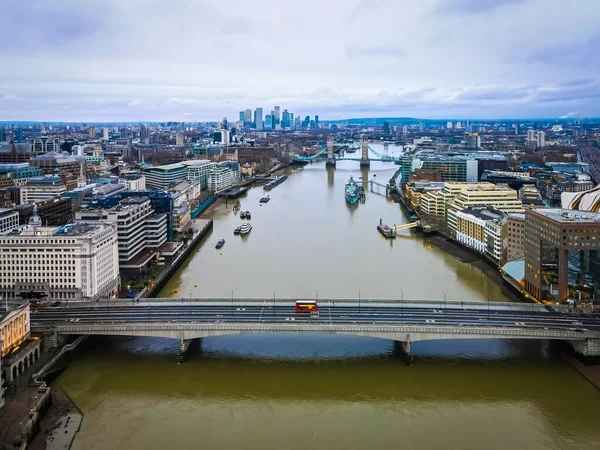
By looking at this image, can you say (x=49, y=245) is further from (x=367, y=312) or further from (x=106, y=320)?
(x=367, y=312)

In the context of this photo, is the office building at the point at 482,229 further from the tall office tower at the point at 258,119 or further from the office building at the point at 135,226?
the tall office tower at the point at 258,119

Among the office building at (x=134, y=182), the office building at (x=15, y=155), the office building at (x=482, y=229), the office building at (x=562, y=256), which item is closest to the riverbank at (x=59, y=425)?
the office building at (x=562, y=256)

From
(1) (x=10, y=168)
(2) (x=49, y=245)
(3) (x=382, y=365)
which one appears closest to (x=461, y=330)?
(3) (x=382, y=365)

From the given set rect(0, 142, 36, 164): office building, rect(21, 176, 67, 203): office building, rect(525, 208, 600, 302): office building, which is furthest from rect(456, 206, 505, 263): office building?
rect(0, 142, 36, 164): office building

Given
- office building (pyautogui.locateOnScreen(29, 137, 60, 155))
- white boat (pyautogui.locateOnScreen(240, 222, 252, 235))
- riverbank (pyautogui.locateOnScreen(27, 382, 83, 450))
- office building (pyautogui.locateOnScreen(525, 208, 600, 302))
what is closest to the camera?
riverbank (pyautogui.locateOnScreen(27, 382, 83, 450))

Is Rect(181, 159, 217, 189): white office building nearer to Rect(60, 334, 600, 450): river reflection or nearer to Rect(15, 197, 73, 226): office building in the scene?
Rect(15, 197, 73, 226): office building
